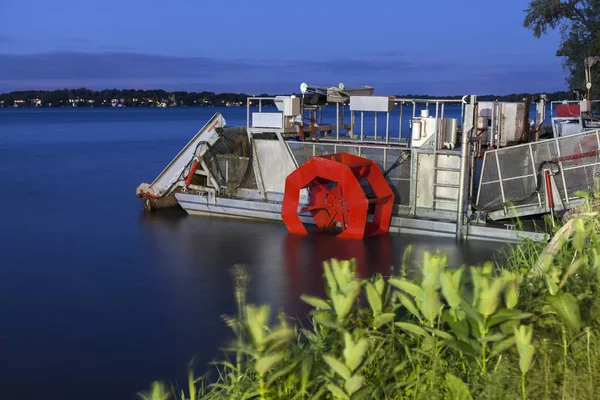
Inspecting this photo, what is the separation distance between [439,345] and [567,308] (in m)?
0.73

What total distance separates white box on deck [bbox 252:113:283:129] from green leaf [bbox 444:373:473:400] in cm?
1462

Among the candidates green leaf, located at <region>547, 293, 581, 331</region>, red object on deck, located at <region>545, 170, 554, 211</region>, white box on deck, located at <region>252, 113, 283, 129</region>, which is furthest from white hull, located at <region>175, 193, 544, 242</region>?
green leaf, located at <region>547, 293, 581, 331</region>

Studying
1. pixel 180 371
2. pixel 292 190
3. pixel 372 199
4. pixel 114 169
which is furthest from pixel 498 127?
pixel 114 169

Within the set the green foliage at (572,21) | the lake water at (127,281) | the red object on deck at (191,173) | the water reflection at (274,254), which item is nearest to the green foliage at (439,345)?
the lake water at (127,281)

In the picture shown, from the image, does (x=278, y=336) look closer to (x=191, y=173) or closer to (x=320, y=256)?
(x=320, y=256)

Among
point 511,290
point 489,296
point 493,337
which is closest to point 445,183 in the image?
point 511,290

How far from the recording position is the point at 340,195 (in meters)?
16.8

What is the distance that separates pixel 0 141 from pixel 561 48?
42.0 m

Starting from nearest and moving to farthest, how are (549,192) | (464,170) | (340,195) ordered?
(549,192) < (464,170) < (340,195)

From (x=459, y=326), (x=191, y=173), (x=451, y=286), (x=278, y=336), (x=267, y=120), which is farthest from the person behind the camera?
(x=191, y=173)

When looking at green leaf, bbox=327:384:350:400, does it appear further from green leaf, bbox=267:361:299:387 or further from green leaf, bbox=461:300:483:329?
green leaf, bbox=461:300:483:329

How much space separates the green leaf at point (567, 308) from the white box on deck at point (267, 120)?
585 inches

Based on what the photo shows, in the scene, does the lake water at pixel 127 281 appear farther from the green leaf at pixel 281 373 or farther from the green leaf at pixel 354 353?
the green leaf at pixel 354 353

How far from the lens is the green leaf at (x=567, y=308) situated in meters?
3.56
